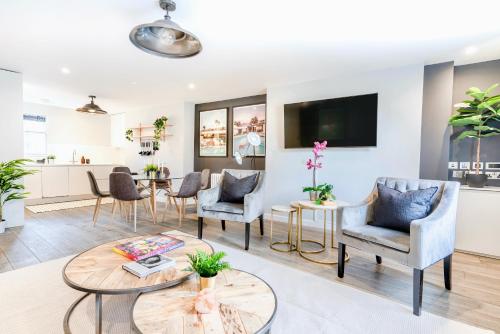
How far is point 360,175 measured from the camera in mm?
3812

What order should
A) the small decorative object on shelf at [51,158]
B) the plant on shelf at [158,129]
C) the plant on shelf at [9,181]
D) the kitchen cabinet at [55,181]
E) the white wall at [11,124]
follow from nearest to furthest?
1. the plant on shelf at [9,181]
2. the white wall at [11,124]
3. the kitchen cabinet at [55,181]
4. the plant on shelf at [158,129]
5. the small decorative object on shelf at [51,158]

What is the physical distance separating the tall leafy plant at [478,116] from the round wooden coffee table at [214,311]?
10.7 ft

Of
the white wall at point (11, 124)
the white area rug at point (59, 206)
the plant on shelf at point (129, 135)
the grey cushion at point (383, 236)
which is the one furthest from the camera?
the plant on shelf at point (129, 135)

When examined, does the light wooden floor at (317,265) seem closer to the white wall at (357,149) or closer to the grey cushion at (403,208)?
the grey cushion at (403,208)

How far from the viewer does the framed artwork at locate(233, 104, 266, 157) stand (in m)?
5.01

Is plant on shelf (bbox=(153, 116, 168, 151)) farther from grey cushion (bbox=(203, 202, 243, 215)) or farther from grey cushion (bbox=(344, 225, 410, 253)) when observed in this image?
grey cushion (bbox=(344, 225, 410, 253))

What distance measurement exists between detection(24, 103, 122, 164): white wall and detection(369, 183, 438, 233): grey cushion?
7578mm

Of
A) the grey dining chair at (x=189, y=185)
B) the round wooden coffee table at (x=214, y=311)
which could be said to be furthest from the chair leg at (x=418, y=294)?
the grey dining chair at (x=189, y=185)

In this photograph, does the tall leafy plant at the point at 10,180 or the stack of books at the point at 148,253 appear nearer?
the stack of books at the point at 148,253

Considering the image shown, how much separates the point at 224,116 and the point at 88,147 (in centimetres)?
454

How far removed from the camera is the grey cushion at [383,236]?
201 centimetres

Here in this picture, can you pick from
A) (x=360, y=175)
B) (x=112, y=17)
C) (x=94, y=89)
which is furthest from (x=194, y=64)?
(x=360, y=175)

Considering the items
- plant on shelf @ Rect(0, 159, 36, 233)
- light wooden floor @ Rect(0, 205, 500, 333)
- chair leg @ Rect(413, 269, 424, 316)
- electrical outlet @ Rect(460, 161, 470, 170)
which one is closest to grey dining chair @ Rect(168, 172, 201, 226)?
light wooden floor @ Rect(0, 205, 500, 333)

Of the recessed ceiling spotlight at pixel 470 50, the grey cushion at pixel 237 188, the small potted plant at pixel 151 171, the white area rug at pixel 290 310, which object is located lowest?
the white area rug at pixel 290 310
